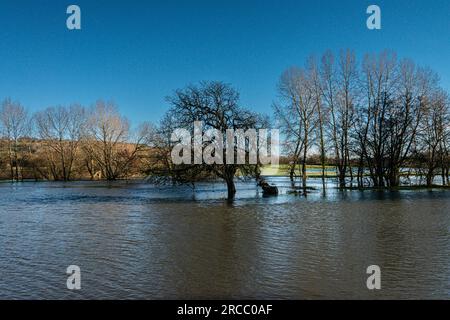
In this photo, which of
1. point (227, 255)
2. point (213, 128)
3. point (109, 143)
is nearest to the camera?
point (227, 255)

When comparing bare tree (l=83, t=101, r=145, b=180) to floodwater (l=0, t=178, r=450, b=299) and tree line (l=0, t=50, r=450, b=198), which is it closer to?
tree line (l=0, t=50, r=450, b=198)

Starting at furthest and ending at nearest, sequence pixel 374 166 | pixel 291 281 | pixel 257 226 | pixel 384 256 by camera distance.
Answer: pixel 374 166
pixel 257 226
pixel 384 256
pixel 291 281

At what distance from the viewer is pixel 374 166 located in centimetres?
3916

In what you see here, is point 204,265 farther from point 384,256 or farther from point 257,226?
point 257,226

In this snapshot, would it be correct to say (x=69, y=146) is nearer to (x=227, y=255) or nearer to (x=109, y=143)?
(x=109, y=143)

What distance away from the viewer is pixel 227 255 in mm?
10172

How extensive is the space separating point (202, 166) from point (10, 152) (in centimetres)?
5000

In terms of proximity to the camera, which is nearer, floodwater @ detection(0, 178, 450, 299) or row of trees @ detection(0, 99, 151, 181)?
floodwater @ detection(0, 178, 450, 299)

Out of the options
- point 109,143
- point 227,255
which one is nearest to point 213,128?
point 227,255

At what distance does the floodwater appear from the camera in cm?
740

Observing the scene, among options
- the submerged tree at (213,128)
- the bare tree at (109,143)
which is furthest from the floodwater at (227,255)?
the bare tree at (109,143)

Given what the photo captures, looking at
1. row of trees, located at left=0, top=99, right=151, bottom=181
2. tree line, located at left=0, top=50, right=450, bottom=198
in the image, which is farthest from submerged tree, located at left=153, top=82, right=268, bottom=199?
row of trees, located at left=0, top=99, right=151, bottom=181
